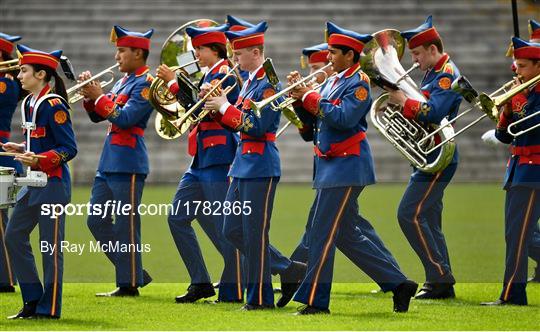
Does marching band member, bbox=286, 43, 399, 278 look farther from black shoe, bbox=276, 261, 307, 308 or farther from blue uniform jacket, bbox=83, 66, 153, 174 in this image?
blue uniform jacket, bbox=83, 66, 153, 174

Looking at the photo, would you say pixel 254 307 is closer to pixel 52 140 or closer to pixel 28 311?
pixel 28 311

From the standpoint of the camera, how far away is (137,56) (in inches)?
377

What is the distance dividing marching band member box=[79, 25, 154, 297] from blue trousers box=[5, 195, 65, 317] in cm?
123

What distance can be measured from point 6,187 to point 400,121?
2808 millimetres

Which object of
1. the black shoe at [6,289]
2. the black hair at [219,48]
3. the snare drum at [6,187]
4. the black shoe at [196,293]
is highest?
the black hair at [219,48]

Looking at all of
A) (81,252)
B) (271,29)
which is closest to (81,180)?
(271,29)

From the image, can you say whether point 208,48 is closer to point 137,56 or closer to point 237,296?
point 137,56

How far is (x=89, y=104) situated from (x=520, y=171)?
2926 millimetres

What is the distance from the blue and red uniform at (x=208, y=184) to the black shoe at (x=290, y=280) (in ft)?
1.26

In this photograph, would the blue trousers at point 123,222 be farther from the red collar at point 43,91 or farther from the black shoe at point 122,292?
the red collar at point 43,91

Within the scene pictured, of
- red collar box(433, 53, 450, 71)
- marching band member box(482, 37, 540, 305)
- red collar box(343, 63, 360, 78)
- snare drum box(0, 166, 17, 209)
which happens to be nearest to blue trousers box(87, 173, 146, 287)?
snare drum box(0, 166, 17, 209)

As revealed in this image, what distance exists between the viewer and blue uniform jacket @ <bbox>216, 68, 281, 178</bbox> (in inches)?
330

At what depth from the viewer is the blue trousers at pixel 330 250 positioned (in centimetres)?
807

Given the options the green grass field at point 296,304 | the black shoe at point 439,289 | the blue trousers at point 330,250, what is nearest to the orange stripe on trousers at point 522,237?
the green grass field at point 296,304
